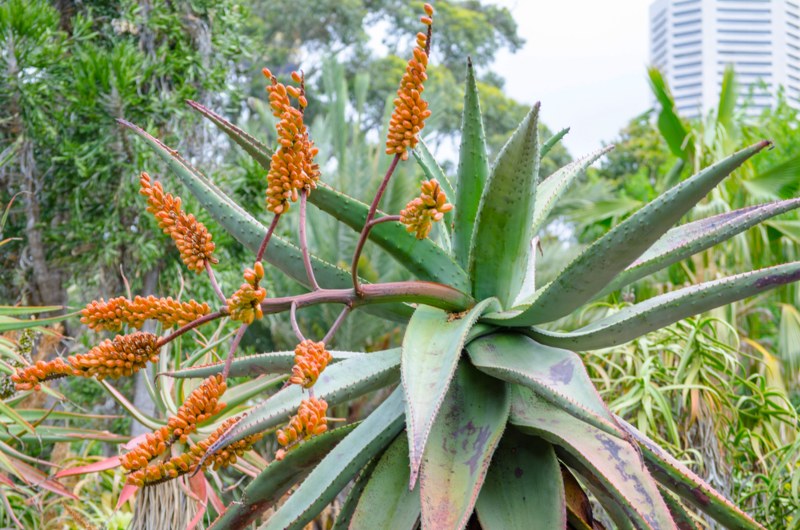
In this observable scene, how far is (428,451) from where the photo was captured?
163 cm

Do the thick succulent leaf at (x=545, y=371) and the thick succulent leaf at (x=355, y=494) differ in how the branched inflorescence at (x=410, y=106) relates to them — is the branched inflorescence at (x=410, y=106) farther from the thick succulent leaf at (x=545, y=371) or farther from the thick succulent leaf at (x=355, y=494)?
the thick succulent leaf at (x=355, y=494)

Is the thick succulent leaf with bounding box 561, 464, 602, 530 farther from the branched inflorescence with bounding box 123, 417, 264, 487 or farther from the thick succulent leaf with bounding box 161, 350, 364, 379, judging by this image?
the branched inflorescence with bounding box 123, 417, 264, 487

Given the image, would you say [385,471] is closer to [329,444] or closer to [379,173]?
[329,444]

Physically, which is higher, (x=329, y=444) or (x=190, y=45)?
(x=190, y=45)

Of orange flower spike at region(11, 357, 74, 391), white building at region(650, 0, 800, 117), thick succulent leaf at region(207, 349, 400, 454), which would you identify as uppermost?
white building at region(650, 0, 800, 117)

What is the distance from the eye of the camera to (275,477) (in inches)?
73.6

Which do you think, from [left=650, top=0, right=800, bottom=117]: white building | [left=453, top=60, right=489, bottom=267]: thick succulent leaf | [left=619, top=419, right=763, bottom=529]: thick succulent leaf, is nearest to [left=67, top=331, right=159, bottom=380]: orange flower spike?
[left=453, top=60, right=489, bottom=267]: thick succulent leaf

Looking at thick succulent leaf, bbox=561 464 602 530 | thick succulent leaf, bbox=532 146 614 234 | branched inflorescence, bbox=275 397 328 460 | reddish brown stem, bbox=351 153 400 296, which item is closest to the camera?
branched inflorescence, bbox=275 397 328 460

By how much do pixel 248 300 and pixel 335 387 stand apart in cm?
41

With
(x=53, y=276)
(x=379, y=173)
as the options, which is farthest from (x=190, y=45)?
(x=379, y=173)

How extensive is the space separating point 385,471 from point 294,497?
0.20 meters

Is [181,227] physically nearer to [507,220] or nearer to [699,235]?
[507,220]

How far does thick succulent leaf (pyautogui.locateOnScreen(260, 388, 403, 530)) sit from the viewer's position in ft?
5.63

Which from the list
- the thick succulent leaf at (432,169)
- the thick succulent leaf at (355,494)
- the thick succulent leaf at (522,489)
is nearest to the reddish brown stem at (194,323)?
the thick succulent leaf at (355,494)
